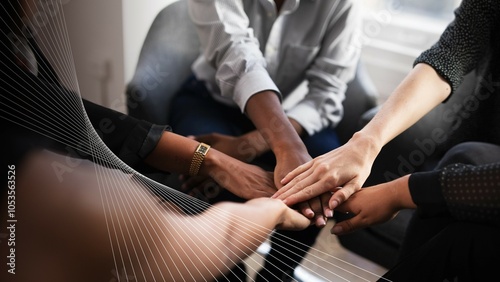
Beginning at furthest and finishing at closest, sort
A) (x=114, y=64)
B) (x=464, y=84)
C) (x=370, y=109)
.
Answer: (x=370, y=109), (x=464, y=84), (x=114, y=64)

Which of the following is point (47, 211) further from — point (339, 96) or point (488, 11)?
point (488, 11)

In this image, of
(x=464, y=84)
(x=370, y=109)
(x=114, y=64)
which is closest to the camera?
(x=114, y=64)

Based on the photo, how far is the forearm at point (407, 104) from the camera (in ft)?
2.12

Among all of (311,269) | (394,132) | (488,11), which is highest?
(488,11)

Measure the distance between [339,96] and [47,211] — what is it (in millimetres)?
445

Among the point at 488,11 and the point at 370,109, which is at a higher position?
the point at 488,11

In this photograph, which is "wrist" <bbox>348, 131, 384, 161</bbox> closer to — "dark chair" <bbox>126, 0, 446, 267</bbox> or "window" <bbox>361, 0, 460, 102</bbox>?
"dark chair" <bbox>126, 0, 446, 267</bbox>

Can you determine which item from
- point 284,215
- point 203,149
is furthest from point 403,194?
point 203,149

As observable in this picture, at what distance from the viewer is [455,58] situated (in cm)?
69

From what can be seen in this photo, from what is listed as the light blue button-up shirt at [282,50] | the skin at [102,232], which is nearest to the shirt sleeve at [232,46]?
the light blue button-up shirt at [282,50]

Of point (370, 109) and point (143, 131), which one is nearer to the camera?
point (143, 131)

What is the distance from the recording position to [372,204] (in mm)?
583

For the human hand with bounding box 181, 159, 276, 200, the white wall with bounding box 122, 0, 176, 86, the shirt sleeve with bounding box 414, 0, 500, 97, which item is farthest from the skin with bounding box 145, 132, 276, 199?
the shirt sleeve with bounding box 414, 0, 500, 97

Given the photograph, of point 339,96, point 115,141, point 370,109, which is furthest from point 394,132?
point 115,141
